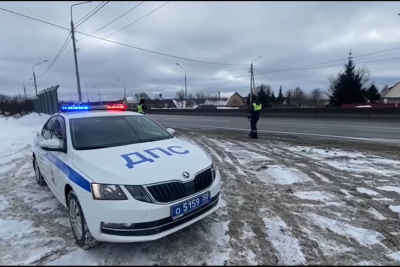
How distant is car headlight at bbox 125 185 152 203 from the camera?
2.60 metres

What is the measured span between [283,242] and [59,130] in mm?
3732

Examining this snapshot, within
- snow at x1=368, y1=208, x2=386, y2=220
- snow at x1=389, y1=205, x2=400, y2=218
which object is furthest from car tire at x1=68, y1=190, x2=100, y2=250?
snow at x1=389, y1=205, x2=400, y2=218

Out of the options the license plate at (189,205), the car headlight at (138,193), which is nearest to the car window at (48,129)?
the car headlight at (138,193)

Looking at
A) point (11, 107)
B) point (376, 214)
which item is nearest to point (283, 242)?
point (376, 214)

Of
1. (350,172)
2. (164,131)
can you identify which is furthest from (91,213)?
(350,172)

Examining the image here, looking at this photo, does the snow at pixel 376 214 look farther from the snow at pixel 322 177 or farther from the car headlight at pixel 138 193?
the car headlight at pixel 138 193

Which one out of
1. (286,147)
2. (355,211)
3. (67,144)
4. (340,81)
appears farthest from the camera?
(340,81)

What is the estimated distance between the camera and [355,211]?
3723 millimetres

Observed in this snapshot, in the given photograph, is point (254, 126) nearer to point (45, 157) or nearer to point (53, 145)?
point (45, 157)

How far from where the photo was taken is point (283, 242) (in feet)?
9.75

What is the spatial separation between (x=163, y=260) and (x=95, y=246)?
867 millimetres

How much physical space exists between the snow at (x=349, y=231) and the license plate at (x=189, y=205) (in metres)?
1.59

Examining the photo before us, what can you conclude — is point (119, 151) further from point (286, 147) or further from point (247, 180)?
point (286, 147)

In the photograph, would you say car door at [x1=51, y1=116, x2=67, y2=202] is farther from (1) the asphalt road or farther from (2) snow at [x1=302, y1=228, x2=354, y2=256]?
(1) the asphalt road
